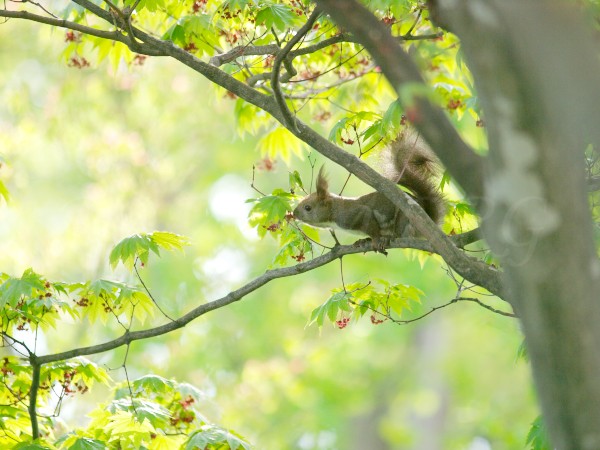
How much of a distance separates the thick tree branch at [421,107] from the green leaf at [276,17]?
1.37 meters

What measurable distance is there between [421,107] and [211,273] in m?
8.93

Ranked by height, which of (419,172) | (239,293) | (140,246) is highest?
(419,172)

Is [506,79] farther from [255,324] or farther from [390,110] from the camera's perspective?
[255,324]

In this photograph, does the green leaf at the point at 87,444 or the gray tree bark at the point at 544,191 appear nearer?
the gray tree bark at the point at 544,191

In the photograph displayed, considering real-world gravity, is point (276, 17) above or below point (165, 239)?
above

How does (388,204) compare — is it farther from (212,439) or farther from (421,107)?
(421,107)

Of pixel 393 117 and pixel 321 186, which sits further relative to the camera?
pixel 321 186

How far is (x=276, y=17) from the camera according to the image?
112 inches

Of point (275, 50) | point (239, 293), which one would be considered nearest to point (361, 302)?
point (239, 293)

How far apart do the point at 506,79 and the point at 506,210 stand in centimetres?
22

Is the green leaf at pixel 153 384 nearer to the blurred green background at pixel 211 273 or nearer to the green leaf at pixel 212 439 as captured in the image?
the green leaf at pixel 212 439

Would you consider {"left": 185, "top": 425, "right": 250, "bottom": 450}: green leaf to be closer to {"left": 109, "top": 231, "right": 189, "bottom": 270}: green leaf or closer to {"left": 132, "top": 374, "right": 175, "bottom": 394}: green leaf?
{"left": 132, "top": 374, "right": 175, "bottom": 394}: green leaf

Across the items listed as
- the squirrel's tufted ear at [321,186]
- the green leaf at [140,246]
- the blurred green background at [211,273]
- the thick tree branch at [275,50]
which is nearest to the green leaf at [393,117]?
the thick tree branch at [275,50]

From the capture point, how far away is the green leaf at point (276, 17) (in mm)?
2830
